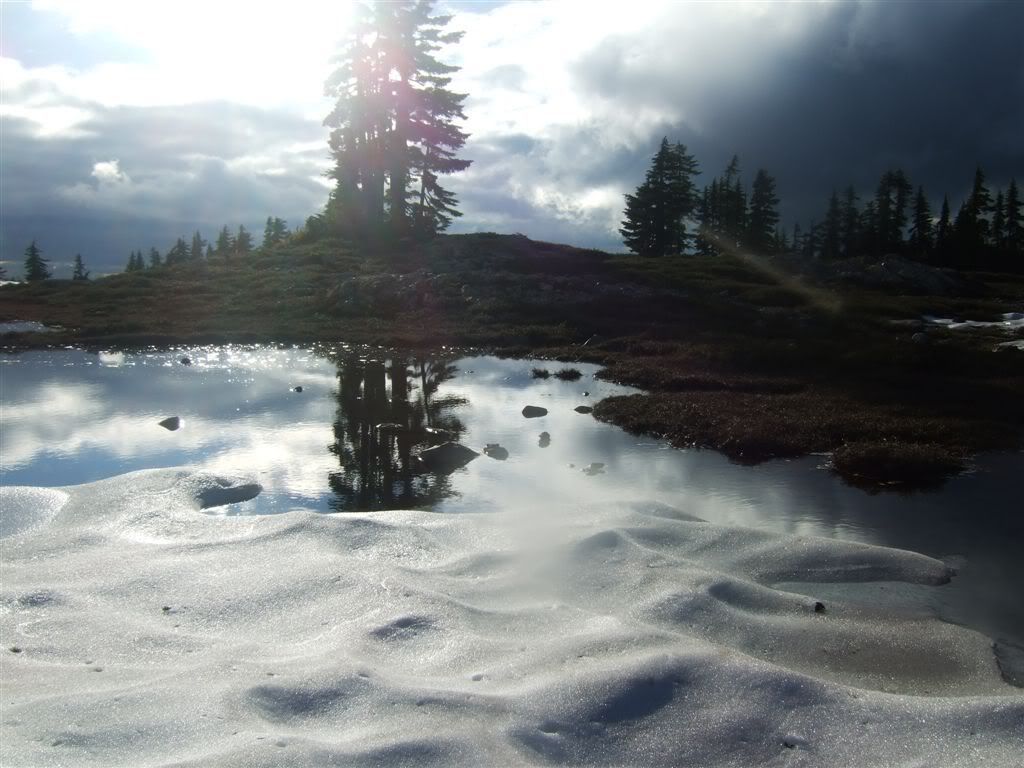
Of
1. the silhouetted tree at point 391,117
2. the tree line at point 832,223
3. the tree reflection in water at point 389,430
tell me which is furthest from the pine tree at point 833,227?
the tree reflection in water at point 389,430

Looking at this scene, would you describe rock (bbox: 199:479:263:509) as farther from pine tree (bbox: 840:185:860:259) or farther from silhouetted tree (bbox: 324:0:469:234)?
pine tree (bbox: 840:185:860:259)

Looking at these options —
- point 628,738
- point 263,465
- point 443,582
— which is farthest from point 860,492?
point 263,465

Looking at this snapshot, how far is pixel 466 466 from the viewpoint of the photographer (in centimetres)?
1480

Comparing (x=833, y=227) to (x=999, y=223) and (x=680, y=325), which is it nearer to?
(x=999, y=223)

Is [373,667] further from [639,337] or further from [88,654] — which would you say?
[639,337]

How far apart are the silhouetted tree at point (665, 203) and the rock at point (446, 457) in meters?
66.0

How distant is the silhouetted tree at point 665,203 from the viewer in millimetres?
78250

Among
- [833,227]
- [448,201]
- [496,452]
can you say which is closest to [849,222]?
[833,227]

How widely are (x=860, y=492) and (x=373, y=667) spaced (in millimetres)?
9258

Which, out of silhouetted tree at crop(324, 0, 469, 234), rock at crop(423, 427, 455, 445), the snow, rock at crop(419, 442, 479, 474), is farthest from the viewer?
silhouetted tree at crop(324, 0, 469, 234)

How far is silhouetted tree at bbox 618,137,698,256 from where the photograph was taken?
78250mm

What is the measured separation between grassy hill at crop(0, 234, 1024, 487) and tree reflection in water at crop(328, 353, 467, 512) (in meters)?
4.21

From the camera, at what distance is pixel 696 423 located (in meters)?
17.5

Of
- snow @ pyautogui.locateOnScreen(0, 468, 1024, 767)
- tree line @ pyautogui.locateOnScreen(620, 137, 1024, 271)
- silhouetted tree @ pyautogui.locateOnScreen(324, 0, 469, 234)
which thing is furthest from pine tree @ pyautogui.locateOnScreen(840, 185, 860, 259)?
snow @ pyautogui.locateOnScreen(0, 468, 1024, 767)
